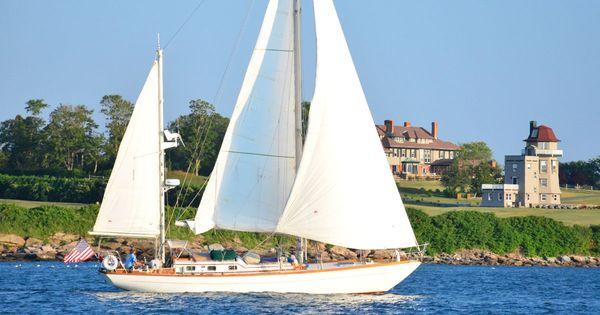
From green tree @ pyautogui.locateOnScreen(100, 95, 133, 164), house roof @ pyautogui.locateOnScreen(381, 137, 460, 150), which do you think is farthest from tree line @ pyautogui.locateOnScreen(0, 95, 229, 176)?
house roof @ pyautogui.locateOnScreen(381, 137, 460, 150)

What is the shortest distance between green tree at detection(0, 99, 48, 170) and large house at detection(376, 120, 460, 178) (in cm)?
5840

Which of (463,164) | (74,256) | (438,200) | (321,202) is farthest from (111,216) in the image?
(463,164)

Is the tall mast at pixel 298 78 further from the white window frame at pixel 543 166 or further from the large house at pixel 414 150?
the large house at pixel 414 150

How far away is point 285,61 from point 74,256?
11520mm

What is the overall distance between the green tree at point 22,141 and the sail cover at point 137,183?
7675cm

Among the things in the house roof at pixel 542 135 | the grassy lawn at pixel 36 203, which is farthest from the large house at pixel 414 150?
the grassy lawn at pixel 36 203

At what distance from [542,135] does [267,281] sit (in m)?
89.8

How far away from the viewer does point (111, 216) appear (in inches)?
1847

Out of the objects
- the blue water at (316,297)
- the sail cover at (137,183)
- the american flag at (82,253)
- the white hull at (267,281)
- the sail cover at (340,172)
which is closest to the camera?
the blue water at (316,297)

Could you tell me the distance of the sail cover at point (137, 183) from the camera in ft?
154

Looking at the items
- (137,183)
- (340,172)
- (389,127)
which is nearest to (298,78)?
(340,172)

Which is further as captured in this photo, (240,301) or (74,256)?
(74,256)

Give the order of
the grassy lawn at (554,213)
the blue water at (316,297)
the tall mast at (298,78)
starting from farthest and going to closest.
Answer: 1. the grassy lawn at (554,213)
2. the tall mast at (298,78)
3. the blue water at (316,297)

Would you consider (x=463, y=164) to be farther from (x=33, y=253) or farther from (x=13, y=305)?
(x=13, y=305)
